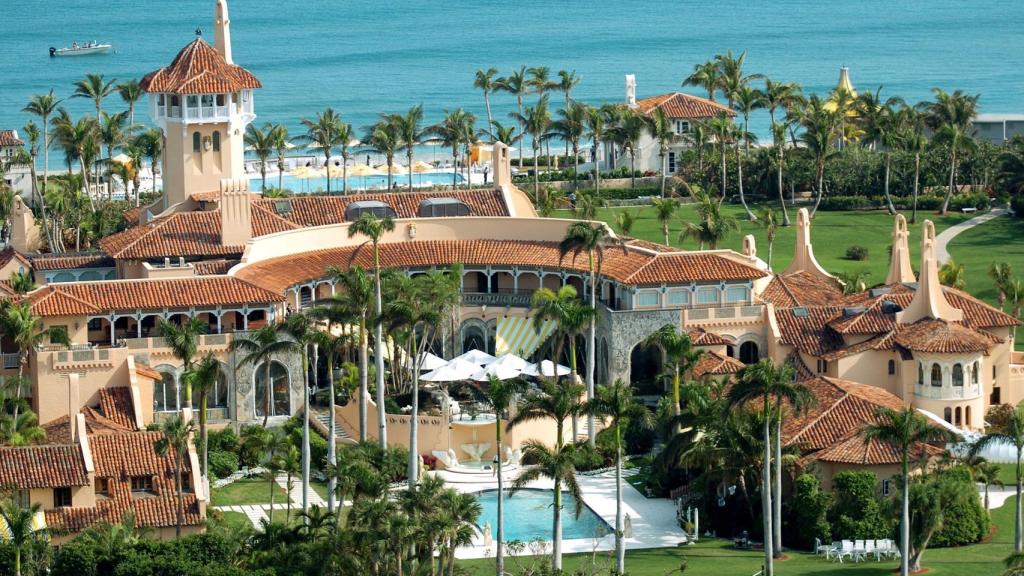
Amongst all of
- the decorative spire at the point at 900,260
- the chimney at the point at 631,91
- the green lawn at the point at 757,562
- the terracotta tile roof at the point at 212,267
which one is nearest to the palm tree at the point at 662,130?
the chimney at the point at 631,91

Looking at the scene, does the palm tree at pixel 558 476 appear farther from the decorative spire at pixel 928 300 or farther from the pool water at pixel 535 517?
the decorative spire at pixel 928 300

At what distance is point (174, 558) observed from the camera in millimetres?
78688

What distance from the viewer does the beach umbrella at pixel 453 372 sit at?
331ft

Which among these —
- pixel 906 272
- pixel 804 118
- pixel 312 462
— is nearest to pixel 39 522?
pixel 312 462

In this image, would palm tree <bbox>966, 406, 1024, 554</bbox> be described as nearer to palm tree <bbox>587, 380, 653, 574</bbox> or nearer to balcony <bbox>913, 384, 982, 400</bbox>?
palm tree <bbox>587, 380, 653, 574</bbox>


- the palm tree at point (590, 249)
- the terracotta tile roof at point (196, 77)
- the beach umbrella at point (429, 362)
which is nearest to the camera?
the palm tree at point (590, 249)

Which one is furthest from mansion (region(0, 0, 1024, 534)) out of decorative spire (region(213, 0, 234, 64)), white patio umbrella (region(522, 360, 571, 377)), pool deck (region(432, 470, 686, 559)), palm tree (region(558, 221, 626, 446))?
decorative spire (region(213, 0, 234, 64))

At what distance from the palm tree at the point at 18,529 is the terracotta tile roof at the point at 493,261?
2484 centimetres

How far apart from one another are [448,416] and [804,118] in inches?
2045

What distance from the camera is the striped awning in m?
107

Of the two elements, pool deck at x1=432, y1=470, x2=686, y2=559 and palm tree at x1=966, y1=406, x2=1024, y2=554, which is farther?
pool deck at x1=432, y1=470, x2=686, y2=559

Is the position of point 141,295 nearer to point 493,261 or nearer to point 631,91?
point 493,261

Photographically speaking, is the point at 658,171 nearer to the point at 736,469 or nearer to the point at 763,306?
the point at 763,306

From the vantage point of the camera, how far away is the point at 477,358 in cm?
10262
